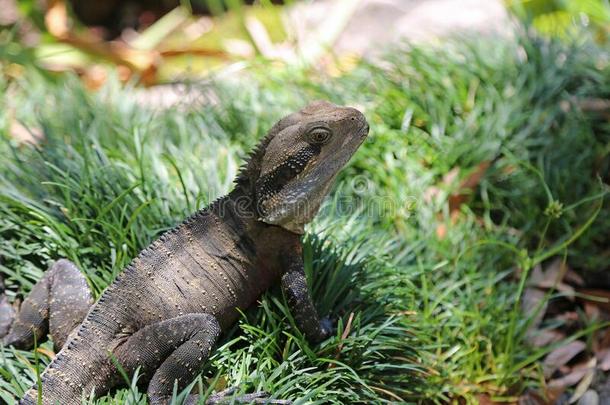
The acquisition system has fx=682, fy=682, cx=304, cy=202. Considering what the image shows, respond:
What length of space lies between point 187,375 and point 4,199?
5.76 feet

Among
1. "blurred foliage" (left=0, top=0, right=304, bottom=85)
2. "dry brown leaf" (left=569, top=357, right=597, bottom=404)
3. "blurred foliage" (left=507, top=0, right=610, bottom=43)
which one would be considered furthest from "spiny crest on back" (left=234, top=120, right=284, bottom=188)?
"blurred foliage" (left=507, top=0, right=610, bottom=43)

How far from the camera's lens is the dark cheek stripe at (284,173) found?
147 inches

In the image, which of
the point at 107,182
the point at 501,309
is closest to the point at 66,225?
the point at 107,182

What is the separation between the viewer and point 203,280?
3723mm

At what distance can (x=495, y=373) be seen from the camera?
449 centimetres

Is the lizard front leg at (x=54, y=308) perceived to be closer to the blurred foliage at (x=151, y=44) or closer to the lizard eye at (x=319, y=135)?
the lizard eye at (x=319, y=135)

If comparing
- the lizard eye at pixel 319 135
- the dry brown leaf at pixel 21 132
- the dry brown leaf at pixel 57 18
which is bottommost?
the lizard eye at pixel 319 135

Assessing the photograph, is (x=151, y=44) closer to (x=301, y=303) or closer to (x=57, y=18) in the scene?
(x=57, y=18)

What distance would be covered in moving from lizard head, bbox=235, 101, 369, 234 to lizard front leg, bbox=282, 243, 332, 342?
11.6 inches

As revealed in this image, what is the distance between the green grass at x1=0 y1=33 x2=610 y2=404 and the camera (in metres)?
3.93

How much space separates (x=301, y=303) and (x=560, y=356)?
205cm

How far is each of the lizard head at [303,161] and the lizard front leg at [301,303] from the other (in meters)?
0.29

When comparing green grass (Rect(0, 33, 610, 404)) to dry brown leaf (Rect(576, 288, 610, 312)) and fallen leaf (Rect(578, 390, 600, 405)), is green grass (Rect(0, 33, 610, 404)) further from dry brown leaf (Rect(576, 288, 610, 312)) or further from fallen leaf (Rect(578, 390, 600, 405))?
fallen leaf (Rect(578, 390, 600, 405))

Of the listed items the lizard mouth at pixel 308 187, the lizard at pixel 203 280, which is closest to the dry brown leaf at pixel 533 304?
the lizard at pixel 203 280
